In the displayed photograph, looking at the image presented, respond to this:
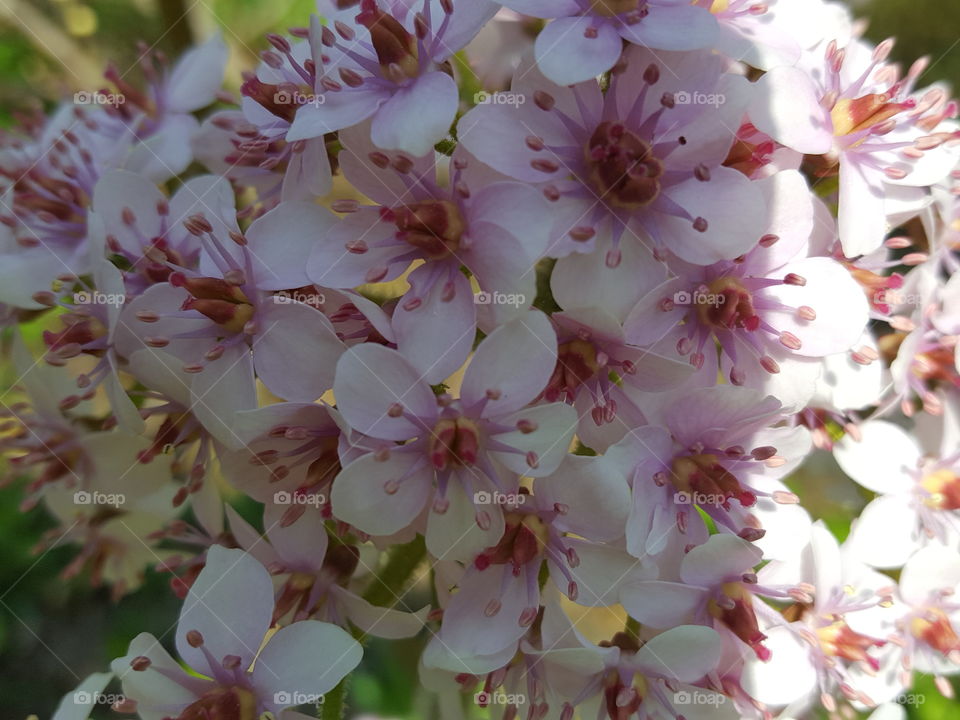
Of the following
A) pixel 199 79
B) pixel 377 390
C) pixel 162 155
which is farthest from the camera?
pixel 199 79

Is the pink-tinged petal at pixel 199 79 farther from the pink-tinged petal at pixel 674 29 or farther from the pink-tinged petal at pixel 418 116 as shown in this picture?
the pink-tinged petal at pixel 674 29

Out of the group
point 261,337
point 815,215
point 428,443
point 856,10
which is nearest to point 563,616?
point 428,443

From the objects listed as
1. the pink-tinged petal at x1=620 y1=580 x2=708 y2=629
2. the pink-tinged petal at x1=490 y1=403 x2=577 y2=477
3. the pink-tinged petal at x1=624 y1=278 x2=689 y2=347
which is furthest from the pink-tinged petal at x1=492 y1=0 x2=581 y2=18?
the pink-tinged petal at x1=620 y1=580 x2=708 y2=629

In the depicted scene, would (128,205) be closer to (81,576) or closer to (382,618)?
(382,618)

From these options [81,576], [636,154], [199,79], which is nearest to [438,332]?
[636,154]

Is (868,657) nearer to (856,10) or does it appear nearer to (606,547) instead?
(606,547)
